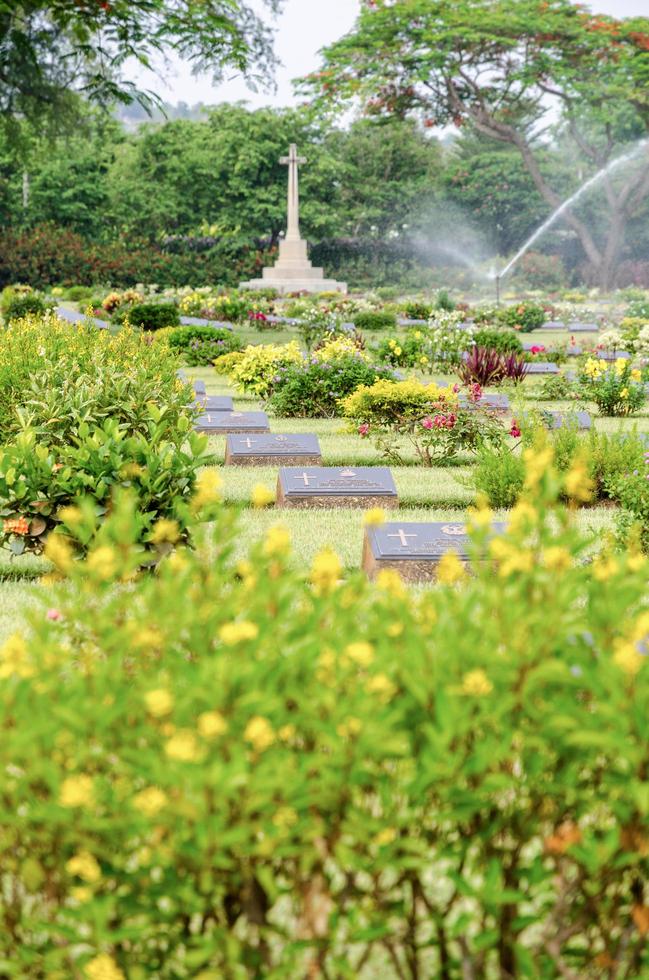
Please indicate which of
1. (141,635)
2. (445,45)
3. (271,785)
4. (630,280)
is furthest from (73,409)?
(630,280)

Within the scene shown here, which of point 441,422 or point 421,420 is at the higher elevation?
point 441,422

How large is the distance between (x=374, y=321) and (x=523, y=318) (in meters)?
3.41

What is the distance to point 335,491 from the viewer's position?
7484mm

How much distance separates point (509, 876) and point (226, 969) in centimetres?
53

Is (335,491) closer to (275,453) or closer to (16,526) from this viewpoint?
(275,453)

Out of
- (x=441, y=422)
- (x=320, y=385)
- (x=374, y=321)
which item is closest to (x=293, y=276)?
(x=374, y=321)

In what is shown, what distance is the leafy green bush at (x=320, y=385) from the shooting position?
11.9m

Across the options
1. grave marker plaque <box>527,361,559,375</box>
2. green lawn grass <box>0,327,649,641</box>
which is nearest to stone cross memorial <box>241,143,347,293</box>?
grave marker plaque <box>527,361,559,375</box>

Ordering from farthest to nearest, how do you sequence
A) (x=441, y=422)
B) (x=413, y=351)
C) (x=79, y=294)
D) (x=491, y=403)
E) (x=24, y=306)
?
(x=79, y=294)
(x=24, y=306)
(x=413, y=351)
(x=491, y=403)
(x=441, y=422)

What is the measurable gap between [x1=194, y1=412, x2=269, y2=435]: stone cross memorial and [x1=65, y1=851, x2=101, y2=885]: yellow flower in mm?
8586

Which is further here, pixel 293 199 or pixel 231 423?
pixel 293 199

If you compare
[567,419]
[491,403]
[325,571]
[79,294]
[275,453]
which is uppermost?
[325,571]

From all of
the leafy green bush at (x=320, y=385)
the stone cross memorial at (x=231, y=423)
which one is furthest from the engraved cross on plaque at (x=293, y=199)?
the stone cross memorial at (x=231, y=423)

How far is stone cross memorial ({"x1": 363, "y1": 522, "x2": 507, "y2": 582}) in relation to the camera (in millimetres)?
5797
